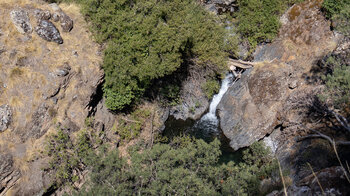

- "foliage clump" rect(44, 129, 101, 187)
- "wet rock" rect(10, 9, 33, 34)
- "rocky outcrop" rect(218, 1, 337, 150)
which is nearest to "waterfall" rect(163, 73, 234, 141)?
"rocky outcrop" rect(218, 1, 337, 150)

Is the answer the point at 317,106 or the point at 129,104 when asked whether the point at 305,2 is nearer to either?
the point at 317,106

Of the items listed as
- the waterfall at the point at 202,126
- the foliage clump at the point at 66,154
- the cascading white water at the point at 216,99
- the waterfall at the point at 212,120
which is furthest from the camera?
the cascading white water at the point at 216,99

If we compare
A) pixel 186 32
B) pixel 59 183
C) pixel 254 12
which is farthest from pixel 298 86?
pixel 59 183

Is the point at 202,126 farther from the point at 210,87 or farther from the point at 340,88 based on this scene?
the point at 340,88

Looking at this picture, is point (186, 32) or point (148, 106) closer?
point (186, 32)

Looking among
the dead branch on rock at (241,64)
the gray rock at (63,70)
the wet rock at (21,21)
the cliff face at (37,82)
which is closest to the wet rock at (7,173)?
the cliff face at (37,82)

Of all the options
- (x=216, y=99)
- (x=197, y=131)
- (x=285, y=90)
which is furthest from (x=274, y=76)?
(x=197, y=131)

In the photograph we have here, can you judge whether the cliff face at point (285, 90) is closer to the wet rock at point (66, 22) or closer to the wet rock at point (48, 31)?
the wet rock at point (66, 22)
